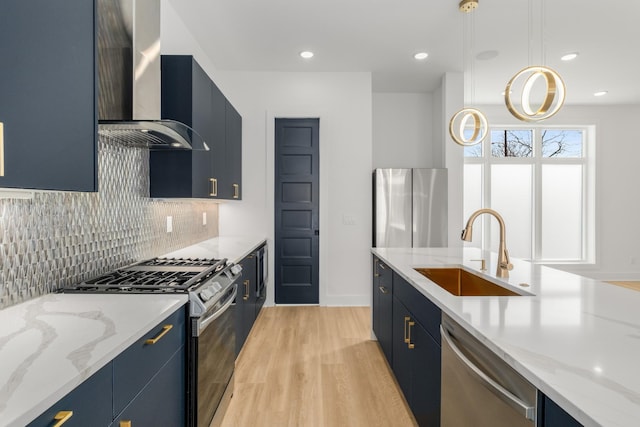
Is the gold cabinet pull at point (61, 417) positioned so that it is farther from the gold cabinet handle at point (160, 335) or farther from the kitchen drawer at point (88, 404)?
the gold cabinet handle at point (160, 335)

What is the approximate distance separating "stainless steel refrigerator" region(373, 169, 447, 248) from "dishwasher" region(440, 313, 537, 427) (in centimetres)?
310

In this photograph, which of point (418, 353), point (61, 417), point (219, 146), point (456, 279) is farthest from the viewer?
point (219, 146)

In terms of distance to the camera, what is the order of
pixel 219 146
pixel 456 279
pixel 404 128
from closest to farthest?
pixel 456 279
pixel 219 146
pixel 404 128

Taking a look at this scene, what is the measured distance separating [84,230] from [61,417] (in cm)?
128

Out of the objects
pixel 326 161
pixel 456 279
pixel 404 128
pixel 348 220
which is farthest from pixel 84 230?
pixel 404 128

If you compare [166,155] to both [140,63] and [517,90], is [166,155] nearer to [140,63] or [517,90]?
[140,63]

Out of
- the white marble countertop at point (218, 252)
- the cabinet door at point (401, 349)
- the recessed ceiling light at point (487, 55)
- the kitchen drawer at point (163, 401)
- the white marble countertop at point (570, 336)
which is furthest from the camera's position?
the recessed ceiling light at point (487, 55)

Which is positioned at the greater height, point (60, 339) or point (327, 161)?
point (327, 161)

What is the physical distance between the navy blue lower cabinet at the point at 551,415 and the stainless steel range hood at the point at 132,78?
1.72m

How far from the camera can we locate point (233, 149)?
371 cm

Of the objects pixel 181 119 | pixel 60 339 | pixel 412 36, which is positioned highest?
pixel 412 36

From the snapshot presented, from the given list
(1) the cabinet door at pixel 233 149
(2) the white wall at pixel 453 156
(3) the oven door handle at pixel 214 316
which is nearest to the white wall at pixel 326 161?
(1) the cabinet door at pixel 233 149

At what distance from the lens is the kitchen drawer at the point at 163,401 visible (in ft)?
3.73

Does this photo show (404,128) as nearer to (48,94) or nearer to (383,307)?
(383,307)
